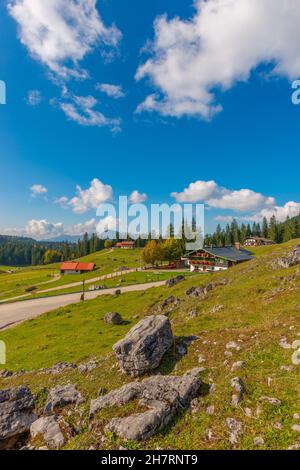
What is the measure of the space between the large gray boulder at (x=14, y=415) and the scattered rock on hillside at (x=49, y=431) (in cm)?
70

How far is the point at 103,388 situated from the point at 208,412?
6957mm

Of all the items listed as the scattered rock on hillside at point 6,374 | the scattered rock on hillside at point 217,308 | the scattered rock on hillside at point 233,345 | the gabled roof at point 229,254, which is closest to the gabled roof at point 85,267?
the gabled roof at point 229,254

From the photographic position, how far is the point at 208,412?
1090 centimetres

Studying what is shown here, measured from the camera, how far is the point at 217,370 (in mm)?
14109

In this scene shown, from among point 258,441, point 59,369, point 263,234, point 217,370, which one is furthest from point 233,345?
point 263,234

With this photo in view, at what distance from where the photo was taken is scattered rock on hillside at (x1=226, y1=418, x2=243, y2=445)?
939 cm

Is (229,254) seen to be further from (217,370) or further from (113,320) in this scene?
(217,370)

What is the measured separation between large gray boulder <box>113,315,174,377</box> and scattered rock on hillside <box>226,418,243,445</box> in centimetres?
686

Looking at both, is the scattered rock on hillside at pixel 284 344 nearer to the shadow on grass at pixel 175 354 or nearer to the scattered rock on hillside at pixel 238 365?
the scattered rock on hillside at pixel 238 365

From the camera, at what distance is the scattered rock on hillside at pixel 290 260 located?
38000 millimetres

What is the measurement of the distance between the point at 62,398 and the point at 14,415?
2.43 meters
